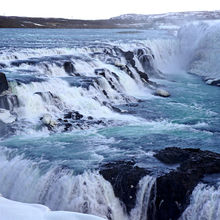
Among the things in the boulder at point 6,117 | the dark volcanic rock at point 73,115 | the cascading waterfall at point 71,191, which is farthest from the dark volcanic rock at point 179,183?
the boulder at point 6,117

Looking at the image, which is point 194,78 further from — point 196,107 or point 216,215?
point 216,215

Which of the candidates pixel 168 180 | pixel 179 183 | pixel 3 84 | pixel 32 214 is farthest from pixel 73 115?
pixel 32 214

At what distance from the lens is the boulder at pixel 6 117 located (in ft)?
42.6

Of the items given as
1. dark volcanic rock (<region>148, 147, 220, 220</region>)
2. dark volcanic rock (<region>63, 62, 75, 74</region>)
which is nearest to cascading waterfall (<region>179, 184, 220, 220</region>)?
dark volcanic rock (<region>148, 147, 220, 220</region>)

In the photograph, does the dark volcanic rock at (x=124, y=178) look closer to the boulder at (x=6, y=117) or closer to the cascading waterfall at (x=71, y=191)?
the cascading waterfall at (x=71, y=191)

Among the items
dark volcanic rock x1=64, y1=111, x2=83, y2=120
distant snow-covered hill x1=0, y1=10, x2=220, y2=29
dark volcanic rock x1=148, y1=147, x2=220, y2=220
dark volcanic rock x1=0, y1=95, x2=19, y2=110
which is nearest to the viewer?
dark volcanic rock x1=148, y1=147, x2=220, y2=220

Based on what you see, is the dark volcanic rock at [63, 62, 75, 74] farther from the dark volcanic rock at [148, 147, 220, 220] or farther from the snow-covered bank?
the snow-covered bank

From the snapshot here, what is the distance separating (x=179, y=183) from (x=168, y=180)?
283 millimetres

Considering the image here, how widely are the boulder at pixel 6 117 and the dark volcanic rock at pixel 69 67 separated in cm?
652

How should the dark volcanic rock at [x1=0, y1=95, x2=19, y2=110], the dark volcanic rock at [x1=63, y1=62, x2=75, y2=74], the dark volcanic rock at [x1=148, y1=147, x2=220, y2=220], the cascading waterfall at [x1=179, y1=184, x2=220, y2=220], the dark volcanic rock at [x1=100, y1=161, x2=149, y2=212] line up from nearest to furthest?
the cascading waterfall at [x1=179, y1=184, x2=220, y2=220] < the dark volcanic rock at [x1=148, y1=147, x2=220, y2=220] < the dark volcanic rock at [x1=100, y1=161, x2=149, y2=212] < the dark volcanic rock at [x1=0, y1=95, x2=19, y2=110] < the dark volcanic rock at [x1=63, y1=62, x2=75, y2=74]

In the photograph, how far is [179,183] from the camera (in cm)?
855

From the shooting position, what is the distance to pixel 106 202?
337 inches

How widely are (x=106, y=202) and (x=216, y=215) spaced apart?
251 cm

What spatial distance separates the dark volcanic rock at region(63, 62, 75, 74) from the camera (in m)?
19.6
